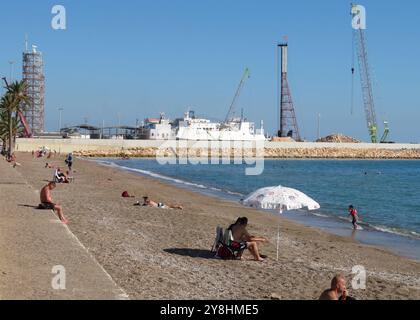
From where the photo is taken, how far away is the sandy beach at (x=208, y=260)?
10.0 meters

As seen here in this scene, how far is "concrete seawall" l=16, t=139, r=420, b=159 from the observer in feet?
310

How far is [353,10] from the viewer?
123062mm

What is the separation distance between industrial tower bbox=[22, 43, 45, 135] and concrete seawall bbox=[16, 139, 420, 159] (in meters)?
43.8

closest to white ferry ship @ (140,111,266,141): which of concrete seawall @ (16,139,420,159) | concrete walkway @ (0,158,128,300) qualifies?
concrete seawall @ (16,139,420,159)

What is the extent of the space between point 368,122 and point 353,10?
23.4 m

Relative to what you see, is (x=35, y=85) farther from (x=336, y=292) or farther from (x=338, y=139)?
(x=336, y=292)

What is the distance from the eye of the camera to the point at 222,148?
11412 cm

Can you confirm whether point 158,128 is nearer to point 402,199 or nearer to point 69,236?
point 402,199

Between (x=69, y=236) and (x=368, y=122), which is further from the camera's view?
(x=368, y=122)

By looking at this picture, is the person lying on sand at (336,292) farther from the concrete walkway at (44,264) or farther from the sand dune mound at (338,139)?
the sand dune mound at (338,139)

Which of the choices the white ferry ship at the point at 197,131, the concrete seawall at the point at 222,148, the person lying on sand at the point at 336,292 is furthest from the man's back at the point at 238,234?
the white ferry ship at the point at 197,131

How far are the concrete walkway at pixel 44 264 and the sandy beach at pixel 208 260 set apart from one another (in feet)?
1.77
